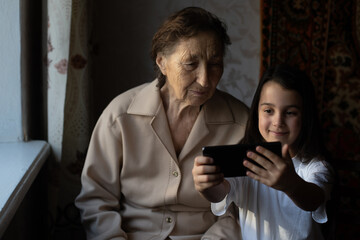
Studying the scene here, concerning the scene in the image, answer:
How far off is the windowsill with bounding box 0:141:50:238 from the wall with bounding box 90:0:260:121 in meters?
0.47

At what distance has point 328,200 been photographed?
129 centimetres

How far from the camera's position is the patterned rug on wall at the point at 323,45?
80.2 inches

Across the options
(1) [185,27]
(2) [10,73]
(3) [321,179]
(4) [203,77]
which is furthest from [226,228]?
(2) [10,73]

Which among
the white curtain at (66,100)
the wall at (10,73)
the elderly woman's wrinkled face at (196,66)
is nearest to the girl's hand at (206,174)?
the elderly woman's wrinkled face at (196,66)

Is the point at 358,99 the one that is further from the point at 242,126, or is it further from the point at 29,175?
the point at 29,175

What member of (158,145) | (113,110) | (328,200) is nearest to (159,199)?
(158,145)

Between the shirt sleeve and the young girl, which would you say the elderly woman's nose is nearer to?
the young girl

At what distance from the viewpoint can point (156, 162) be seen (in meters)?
1.52

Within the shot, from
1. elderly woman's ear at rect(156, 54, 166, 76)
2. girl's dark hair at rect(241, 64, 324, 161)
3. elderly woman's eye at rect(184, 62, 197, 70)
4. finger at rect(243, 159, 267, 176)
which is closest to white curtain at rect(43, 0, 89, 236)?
elderly woman's ear at rect(156, 54, 166, 76)

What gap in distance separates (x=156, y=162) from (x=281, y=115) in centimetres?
47

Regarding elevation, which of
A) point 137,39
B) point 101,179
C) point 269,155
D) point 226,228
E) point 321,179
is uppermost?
point 137,39

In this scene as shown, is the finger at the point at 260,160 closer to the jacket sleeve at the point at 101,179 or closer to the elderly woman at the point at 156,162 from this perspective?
the elderly woman at the point at 156,162

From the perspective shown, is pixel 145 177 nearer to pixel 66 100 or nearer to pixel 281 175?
pixel 66 100

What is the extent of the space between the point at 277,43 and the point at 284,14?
133mm
